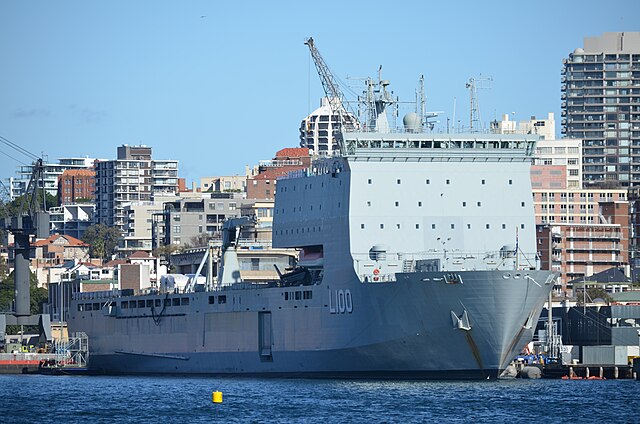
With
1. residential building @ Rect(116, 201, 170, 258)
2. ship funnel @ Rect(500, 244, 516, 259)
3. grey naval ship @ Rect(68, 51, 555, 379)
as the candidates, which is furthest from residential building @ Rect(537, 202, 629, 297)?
ship funnel @ Rect(500, 244, 516, 259)

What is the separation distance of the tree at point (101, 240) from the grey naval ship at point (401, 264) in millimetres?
92103

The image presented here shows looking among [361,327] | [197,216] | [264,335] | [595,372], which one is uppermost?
[197,216]

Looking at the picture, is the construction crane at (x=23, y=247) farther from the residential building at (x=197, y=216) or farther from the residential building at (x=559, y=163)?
the residential building at (x=559, y=163)

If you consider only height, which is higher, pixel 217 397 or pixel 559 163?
pixel 559 163

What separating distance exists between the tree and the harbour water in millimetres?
93971

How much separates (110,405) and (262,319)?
556 inches

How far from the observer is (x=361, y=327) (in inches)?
2623

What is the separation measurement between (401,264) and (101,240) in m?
106

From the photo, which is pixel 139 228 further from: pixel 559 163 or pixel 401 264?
pixel 401 264

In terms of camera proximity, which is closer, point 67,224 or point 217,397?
point 217,397

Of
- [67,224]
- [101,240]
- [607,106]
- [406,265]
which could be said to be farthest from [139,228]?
[406,265]

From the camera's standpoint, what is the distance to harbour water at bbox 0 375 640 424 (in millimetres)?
54531

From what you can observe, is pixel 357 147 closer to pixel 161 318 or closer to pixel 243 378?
pixel 243 378

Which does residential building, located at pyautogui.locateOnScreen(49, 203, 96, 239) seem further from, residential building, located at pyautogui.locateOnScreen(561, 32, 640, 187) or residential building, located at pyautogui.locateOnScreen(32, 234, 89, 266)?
residential building, located at pyautogui.locateOnScreen(561, 32, 640, 187)
